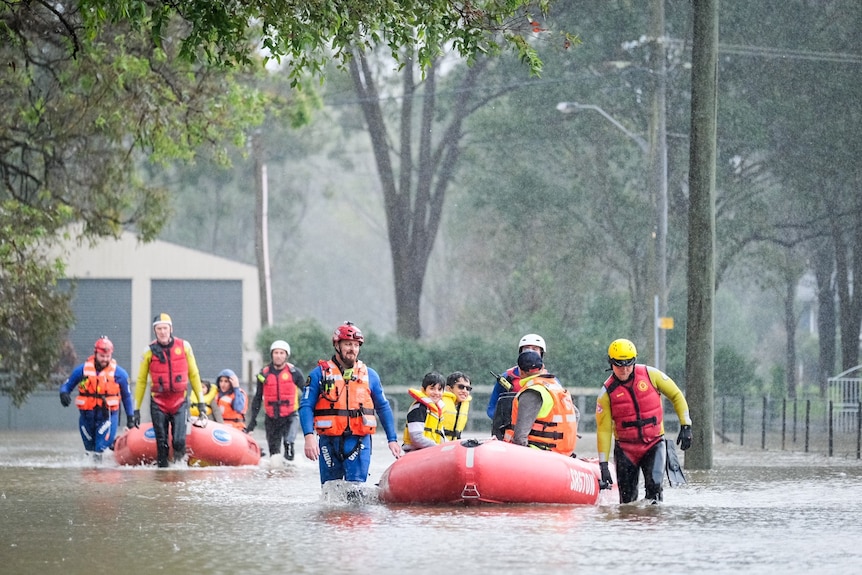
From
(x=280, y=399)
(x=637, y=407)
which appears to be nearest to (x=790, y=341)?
(x=280, y=399)

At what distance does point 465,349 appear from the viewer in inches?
1544

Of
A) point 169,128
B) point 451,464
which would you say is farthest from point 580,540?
point 169,128

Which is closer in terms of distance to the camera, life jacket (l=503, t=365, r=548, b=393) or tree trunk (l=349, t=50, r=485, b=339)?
life jacket (l=503, t=365, r=548, b=393)

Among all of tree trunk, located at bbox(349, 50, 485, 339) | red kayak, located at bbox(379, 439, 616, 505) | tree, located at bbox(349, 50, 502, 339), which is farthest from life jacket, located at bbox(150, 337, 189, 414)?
tree trunk, located at bbox(349, 50, 485, 339)

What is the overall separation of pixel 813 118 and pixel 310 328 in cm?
1370

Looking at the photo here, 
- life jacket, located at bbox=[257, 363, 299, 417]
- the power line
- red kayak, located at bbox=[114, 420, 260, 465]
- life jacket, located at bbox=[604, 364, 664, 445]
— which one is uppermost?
the power line

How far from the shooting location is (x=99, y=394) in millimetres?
21422

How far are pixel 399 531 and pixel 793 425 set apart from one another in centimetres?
1887

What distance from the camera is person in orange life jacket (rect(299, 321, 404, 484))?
44.4ft

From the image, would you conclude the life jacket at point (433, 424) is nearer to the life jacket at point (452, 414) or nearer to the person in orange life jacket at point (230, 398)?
the life jacket at point (452, 414)

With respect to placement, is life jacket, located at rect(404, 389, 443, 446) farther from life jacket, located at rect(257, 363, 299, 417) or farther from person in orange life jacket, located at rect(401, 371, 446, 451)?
life jacket, located at rect(257, 363, 299, 417)

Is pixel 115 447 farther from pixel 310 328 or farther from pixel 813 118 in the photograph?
pixel 813 118

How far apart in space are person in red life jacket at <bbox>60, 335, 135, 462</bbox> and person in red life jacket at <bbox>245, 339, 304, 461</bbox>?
72.1 inches

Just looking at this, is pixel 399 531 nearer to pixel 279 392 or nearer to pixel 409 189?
pixel 279 392
